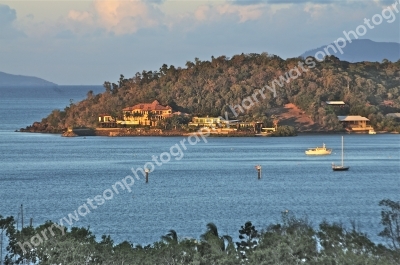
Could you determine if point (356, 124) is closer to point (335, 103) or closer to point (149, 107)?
point (335, 103)

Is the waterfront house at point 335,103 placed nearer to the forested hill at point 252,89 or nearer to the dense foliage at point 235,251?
the forested hill at point 252,89

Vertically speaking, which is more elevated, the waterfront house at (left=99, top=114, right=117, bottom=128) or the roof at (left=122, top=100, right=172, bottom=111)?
the roof at (left=122, top=100, right=172, bottom=111)

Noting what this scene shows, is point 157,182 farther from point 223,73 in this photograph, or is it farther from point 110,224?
point 223,73

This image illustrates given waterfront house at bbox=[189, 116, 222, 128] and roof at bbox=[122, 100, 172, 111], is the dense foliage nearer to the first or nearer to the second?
waterfront house at bbox=[189, 116, 222, 128]

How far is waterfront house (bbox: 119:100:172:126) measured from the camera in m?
90.1

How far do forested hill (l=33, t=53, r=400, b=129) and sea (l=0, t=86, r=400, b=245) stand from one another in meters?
18.4

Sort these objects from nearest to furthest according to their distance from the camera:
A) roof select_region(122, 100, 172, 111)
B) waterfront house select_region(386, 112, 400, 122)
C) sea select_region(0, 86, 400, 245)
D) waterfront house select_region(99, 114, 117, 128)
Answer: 1. sea select_region(0, 86, 400, 245)
2. waterfront house select_region(99, 114, 117, 128)
3. waterfront house select_region(386, 112, 400, 122)
4. roof select_region(122, 100, 172, 111)

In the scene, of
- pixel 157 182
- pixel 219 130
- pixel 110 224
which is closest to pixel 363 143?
pixel 219 130

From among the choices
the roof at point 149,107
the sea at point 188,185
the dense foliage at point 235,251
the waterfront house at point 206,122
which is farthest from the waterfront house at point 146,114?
the dense foliage at point 235,251

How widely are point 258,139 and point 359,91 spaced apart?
25198 millimetres

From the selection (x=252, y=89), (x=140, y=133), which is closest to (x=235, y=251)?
(x=140, y=133)

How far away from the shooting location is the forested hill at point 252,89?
92938 mm

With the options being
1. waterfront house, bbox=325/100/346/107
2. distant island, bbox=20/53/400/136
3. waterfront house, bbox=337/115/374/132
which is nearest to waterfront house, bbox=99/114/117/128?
distant island, bbox=20/53/400/136

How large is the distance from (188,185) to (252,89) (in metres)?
60.5
